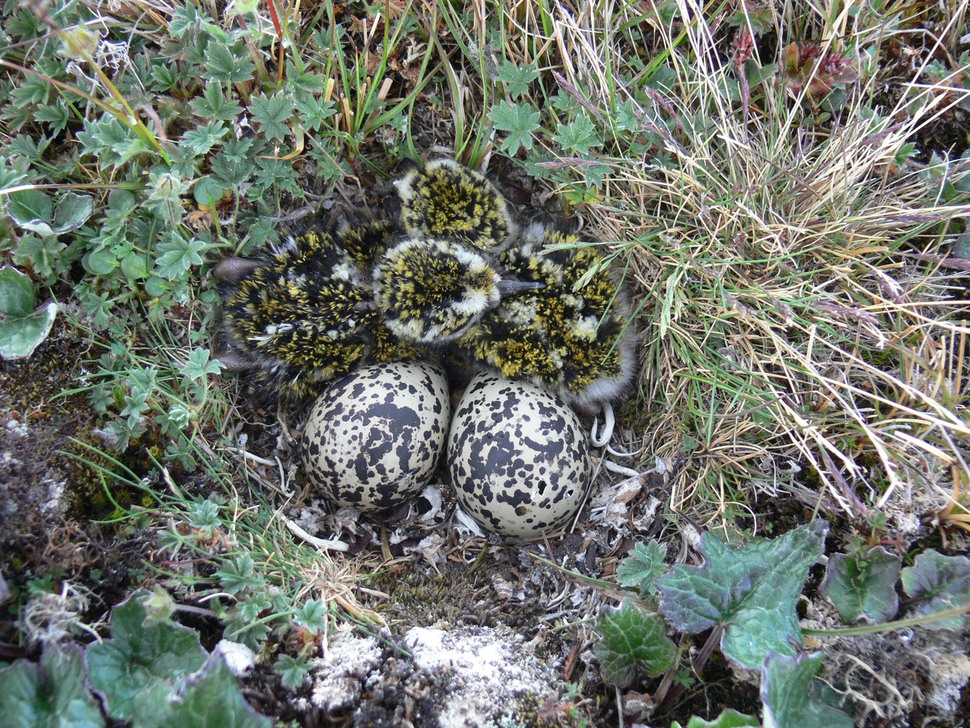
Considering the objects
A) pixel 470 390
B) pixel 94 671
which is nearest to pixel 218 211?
pixel 470 390

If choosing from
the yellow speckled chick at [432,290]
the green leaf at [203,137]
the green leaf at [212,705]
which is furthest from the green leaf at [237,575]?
the green leaf at [203,137]

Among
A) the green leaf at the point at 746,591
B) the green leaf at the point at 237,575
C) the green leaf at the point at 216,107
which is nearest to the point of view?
the green leaf at the point at 746,591

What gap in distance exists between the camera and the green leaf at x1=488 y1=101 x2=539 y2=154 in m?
2.86

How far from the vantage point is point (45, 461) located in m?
2.47

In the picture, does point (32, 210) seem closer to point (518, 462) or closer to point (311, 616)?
point (311, 616)

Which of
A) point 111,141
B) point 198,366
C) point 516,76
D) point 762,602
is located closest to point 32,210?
point 111,141

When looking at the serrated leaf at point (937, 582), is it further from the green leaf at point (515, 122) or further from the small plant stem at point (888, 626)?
the green leaf at point (515, 122)

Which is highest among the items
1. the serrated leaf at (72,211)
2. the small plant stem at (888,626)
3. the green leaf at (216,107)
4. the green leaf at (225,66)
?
the green leaf at (225,66)

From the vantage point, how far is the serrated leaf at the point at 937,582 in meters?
2.27

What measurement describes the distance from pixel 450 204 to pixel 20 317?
177 cm

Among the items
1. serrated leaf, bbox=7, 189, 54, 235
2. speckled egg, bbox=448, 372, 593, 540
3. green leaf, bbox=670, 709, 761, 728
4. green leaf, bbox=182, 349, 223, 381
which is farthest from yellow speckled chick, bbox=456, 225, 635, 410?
serrated leaf, bbox=7, 189, 54, 235

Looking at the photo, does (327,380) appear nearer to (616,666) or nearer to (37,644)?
(37,644)

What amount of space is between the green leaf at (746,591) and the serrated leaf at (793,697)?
0.39ft

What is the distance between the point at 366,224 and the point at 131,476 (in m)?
1.49
